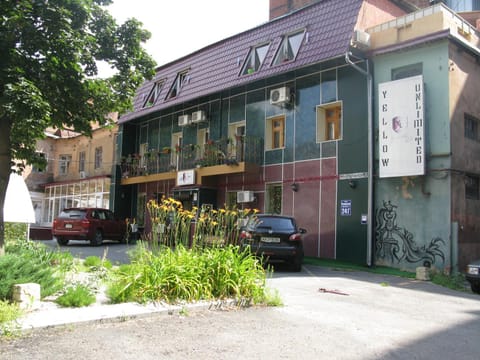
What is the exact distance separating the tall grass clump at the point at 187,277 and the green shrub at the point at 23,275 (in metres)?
0.88

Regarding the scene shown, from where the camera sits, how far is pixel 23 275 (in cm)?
680

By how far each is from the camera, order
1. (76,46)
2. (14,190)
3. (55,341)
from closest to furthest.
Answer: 1. (55,341)
2. (76,46)
3. (14,190)

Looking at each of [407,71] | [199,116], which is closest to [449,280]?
[407,71]

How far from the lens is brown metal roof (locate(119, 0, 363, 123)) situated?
1645 cm

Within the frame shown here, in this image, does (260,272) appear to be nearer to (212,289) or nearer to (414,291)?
(212,289)

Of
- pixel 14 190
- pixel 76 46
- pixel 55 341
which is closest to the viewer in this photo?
pixel 55 341

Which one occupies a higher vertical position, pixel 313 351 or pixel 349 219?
pixel 349 219

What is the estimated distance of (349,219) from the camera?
1608 cm

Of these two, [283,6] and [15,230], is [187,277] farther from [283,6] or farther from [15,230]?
[283,6]

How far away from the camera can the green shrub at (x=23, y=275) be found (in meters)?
6.42

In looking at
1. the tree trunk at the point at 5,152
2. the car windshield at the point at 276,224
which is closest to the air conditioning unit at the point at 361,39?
the car windshield at the point at 276,224

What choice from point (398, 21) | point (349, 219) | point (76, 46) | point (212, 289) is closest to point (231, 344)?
point (212, 289)

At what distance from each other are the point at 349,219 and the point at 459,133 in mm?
4446

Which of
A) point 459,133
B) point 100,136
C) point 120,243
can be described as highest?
point 100,136
